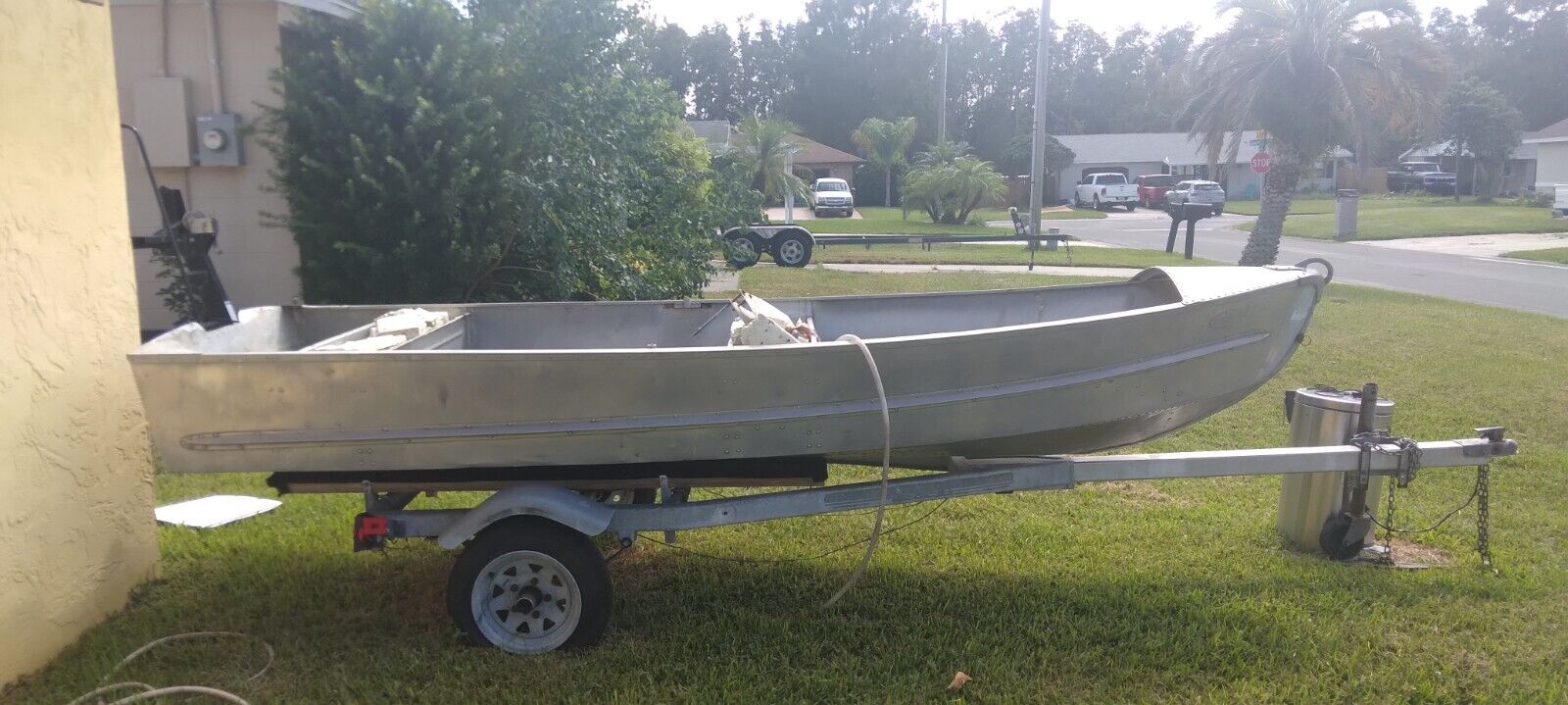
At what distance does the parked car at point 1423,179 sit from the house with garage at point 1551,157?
8.38 m

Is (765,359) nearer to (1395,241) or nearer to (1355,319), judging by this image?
(1355,319)

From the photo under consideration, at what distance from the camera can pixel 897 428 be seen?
13.3ft

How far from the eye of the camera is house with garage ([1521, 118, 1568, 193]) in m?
43.6

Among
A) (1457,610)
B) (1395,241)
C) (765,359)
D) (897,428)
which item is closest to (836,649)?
(897,428)

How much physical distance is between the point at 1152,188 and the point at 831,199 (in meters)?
16.9

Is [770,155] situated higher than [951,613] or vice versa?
[770,155]

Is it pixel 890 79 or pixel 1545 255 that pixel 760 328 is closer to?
pixel 1545 255

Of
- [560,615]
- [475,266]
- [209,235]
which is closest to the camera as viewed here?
[560,615]

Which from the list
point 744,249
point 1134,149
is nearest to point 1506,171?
point 1134,149

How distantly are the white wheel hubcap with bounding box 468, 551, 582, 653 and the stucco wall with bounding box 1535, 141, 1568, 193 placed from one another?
50.1 metres

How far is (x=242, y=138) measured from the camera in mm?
9398

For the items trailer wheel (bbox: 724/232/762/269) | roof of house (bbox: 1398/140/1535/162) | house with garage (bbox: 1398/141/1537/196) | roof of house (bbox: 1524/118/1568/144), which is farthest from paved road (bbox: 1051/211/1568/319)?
roof of house (bbox: 1398/140/1535/162)

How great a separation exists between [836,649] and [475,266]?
544cm

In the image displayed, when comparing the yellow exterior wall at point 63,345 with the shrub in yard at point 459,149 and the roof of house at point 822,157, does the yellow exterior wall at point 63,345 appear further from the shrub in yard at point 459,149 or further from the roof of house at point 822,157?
the roof of house at point 822,157
